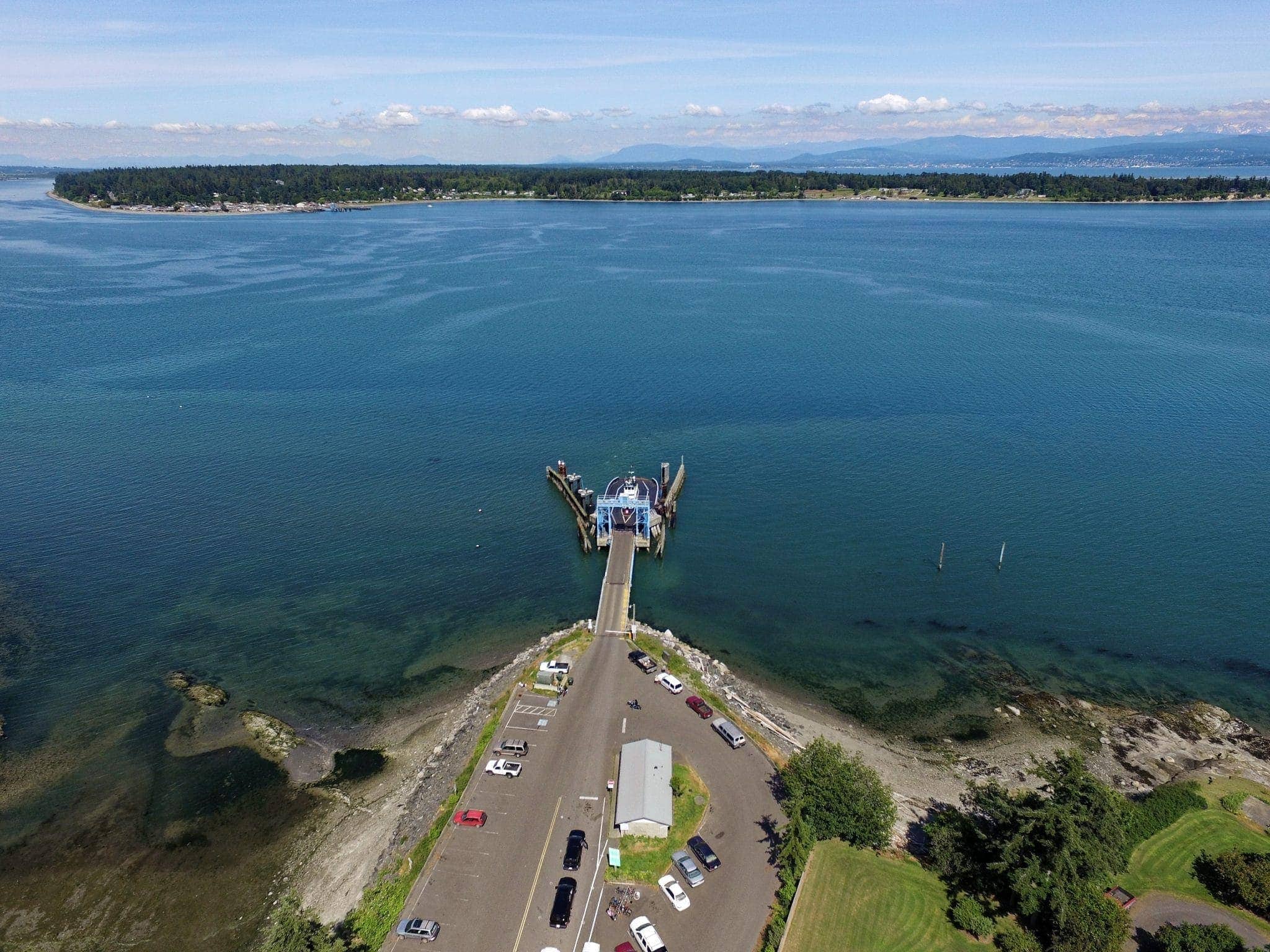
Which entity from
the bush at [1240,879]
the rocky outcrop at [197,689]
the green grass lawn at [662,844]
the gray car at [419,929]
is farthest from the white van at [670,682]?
the rocky outcrop at [197,689]

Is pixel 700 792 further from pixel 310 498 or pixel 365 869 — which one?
pixel 310 498

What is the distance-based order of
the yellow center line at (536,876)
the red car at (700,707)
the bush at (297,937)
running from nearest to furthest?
the bush at (297,937) → the yellow center line at (536,876) → the red car at (700,707)

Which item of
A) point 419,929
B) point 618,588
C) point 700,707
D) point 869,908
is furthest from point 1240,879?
point 618,588

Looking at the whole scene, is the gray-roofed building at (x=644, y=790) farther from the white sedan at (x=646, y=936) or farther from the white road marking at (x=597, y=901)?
the white sedan at (x=646, y=936)

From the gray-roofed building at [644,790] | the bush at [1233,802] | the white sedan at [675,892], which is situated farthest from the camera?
the bush at [1233,802]

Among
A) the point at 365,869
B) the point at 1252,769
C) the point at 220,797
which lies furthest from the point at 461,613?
the point at 1252,769

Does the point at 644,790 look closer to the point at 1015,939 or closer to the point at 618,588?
the point at 1015,939
